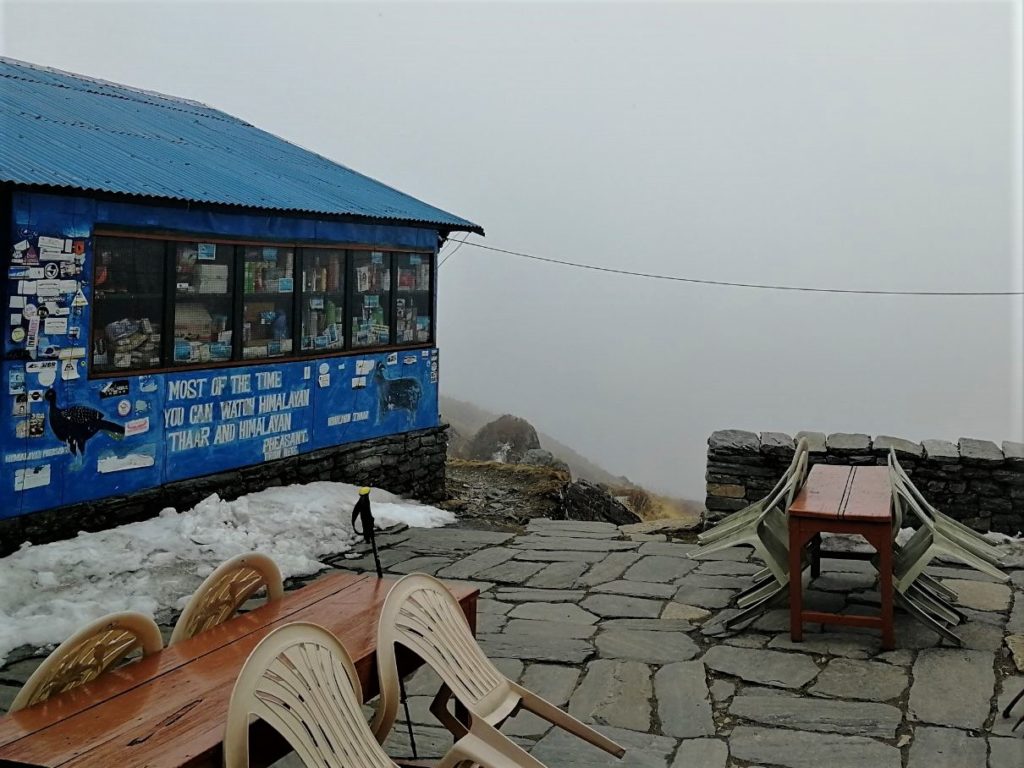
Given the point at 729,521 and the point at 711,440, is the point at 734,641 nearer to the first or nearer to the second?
the point at 729,521

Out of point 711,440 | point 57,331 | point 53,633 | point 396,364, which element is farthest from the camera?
point 396,364

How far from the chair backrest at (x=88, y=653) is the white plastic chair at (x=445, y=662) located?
0.76 m

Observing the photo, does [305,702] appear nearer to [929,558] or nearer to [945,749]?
[945,749]

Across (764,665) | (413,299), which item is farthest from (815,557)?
(413,299)

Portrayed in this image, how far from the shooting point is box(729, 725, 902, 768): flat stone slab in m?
4.20

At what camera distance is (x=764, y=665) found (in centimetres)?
532

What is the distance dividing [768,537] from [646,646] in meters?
1.05

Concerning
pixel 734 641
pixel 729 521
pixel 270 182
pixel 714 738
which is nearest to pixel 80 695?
pixel 714 738

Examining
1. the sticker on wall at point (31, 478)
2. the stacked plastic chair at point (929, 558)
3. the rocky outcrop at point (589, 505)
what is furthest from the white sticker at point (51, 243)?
the rocky outcrop at point (589, 505)

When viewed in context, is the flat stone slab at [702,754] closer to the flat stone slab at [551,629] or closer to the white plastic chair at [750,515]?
the flat stone slab at [551,629]

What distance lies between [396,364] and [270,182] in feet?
8.14

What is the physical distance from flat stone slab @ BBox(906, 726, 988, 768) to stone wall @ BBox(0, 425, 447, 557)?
568 cm

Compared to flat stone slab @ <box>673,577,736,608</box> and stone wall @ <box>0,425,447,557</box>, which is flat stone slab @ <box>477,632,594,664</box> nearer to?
flat stone slab @ <box>673,577,736,608</box>

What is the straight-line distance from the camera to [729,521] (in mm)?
6484
